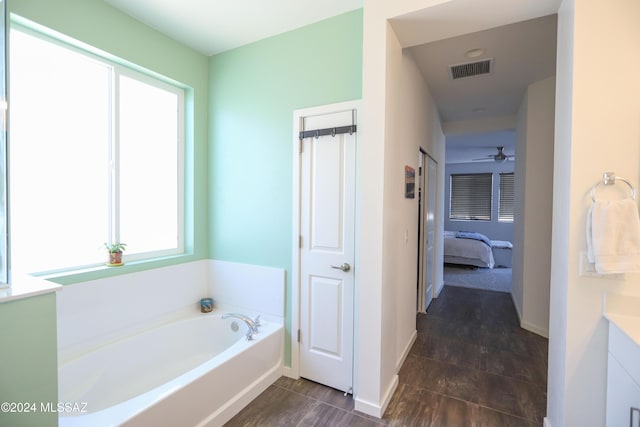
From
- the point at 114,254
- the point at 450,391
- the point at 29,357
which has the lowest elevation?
the point at 450,391

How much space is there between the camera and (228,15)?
216cm

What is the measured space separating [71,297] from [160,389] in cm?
95

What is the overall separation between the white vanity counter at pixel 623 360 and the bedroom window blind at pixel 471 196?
7.37 meters

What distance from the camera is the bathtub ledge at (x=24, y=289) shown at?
3.55 ft

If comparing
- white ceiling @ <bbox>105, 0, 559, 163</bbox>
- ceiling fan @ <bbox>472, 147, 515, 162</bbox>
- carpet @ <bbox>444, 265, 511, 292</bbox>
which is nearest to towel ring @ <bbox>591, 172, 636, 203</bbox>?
white ceiling @ <bbox>105, 0, 559, 163</bbox>

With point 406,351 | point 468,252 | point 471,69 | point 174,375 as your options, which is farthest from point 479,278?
point 174,375

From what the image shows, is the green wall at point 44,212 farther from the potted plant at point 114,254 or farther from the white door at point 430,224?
the white door at point 430,224

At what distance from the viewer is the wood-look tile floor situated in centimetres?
188

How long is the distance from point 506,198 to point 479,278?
11.0ft

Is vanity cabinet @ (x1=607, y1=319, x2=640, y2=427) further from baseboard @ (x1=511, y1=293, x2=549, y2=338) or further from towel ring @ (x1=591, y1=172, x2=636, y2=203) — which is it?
baseboard @ (x1=511, y1=293, x2=549, y2=338)

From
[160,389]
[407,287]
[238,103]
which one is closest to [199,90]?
[238,103]

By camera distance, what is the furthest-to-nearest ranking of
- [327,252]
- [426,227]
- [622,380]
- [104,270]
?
[426,227]
[327,252]
[104,270]
[622,380]

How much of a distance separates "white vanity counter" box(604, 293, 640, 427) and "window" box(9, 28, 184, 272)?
3038 mm

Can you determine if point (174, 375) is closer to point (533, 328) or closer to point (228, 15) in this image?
point (228, 15)
